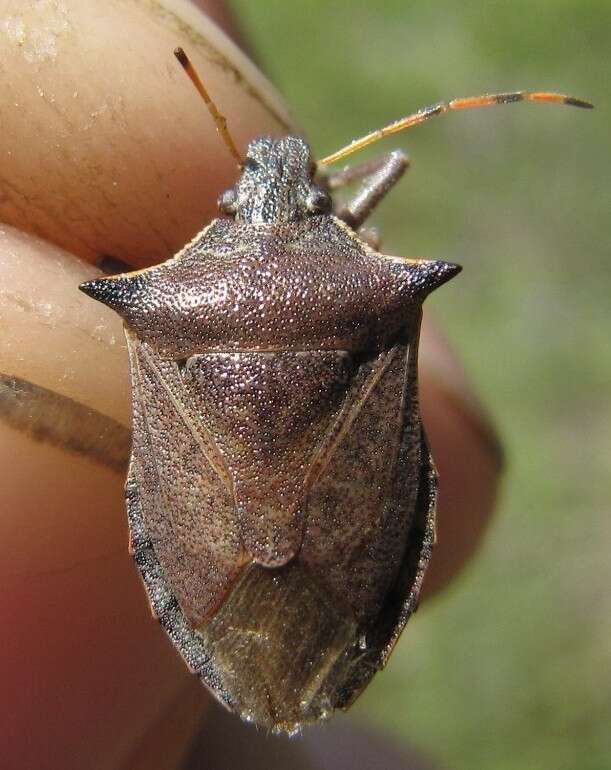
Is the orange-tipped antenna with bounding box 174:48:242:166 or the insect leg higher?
the orange-tipped antenna with bounding box 174:48:242:166

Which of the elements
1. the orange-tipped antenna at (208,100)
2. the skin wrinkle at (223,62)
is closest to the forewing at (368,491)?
the orange-tipped antenna at (208,100)

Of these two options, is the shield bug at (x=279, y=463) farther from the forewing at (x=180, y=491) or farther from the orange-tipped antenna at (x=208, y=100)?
the orange-tipped antenna at (x=208, y=100)

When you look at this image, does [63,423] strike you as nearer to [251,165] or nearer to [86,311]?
[86,311]

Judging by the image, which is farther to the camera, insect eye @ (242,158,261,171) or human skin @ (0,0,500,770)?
insect eye @ (242,158,261,171)

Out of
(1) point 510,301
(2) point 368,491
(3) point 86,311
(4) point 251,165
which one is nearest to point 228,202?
(4) point 251,165

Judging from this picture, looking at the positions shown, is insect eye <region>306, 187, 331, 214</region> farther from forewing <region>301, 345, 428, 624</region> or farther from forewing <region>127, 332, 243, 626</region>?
forewing <region>127, 332, 243, 626</region>

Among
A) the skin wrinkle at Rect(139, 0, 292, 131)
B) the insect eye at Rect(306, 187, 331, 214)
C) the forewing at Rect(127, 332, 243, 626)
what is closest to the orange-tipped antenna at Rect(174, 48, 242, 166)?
the skin wrinkle at Rect(139, 0, 292, 131)
